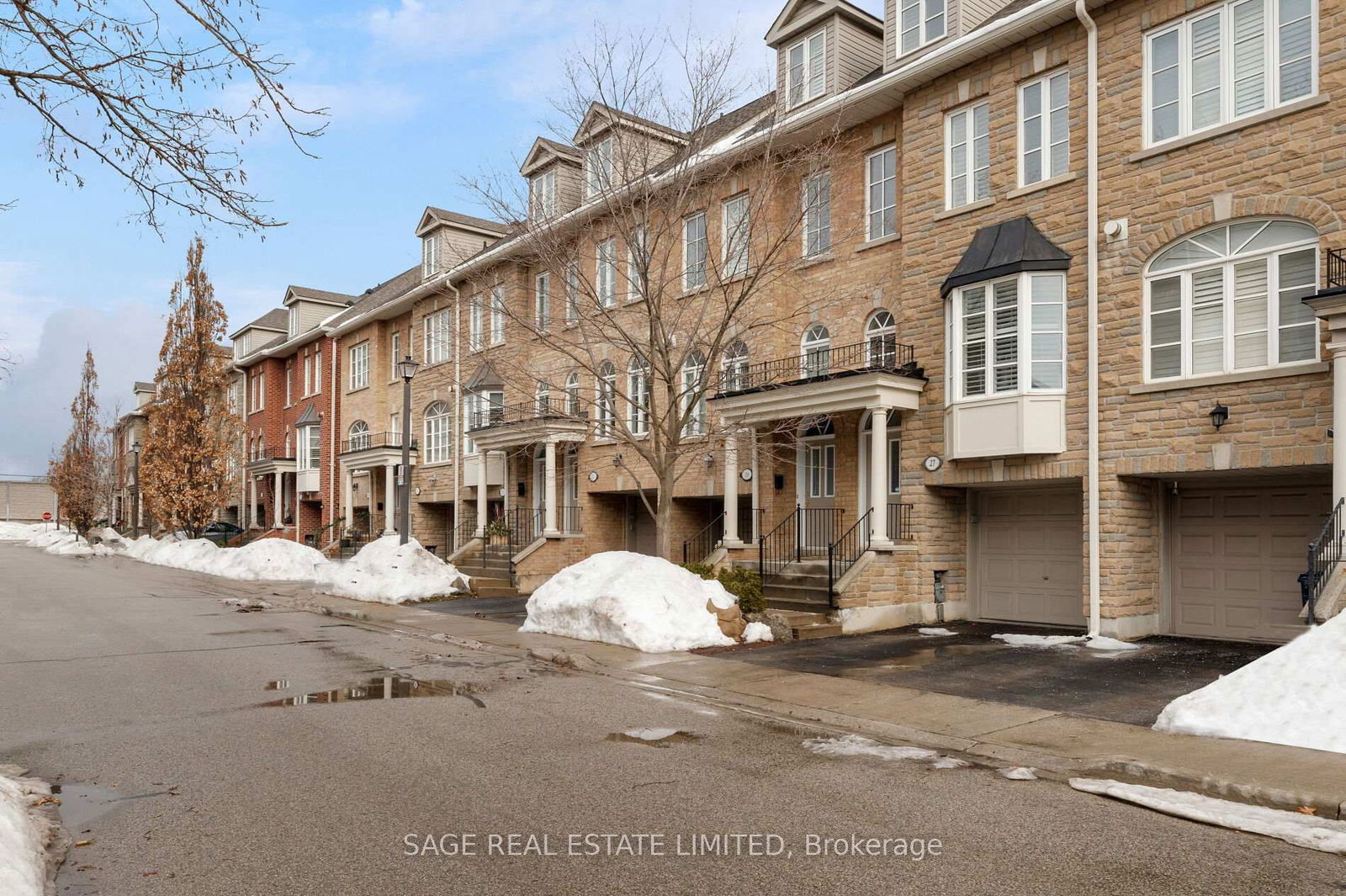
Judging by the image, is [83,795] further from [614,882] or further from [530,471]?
[530,471]

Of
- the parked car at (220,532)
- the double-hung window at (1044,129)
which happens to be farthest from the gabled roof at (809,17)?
the parked car at (220,532)

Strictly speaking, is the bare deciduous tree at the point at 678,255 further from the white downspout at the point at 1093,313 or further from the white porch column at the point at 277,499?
the white porch column at the point at 277,499

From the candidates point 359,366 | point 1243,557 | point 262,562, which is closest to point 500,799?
point 1243,557

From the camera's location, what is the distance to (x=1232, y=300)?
1296 centimetres

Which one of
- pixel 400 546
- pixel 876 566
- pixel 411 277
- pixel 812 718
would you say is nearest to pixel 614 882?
pixel 812 718

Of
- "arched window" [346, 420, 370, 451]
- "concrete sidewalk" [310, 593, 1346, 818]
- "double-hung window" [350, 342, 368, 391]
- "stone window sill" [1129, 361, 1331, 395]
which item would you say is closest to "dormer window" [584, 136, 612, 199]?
"concrete sidewalk" [310, 593, 1346, 818]

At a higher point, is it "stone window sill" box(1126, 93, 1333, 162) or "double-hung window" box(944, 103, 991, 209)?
"double-hung window" box(944, 103, 991, 209)

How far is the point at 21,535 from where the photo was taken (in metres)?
75.2

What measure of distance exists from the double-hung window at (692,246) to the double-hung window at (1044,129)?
7.13 m

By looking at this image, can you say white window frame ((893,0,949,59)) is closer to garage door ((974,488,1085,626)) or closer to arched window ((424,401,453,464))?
garage door ((974,488,1085,626))

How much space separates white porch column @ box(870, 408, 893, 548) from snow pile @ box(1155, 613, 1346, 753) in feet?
25.1

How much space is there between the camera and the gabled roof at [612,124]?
16609 millimetres

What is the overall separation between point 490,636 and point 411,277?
25674 mm

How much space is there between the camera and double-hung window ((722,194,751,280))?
17375 millimetres
